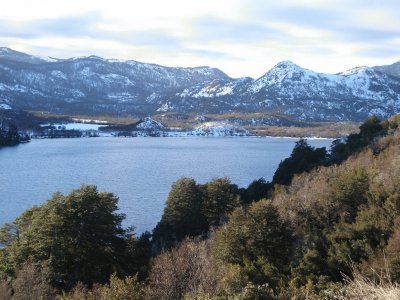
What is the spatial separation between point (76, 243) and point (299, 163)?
2342 cm

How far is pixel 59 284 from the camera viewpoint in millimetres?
17594

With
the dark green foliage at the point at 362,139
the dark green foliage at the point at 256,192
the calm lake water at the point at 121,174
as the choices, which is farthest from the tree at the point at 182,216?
the dark green foliage at the point at 362,139

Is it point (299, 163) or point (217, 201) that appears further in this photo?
point (299, 163)

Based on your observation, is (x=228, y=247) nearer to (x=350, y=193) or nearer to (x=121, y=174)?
(x=350, y=193)

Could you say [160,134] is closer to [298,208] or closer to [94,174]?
[94,174]

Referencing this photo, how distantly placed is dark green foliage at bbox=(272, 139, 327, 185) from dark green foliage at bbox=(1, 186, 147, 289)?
1864cm

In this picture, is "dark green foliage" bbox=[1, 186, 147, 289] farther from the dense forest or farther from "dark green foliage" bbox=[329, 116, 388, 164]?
"dark green foliage" bbox=[329, 116, 388, 164]

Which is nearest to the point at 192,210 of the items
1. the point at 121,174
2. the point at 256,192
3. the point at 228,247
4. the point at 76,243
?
the point at 256,192

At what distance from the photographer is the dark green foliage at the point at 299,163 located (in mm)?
36250

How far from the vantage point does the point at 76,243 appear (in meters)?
18.0

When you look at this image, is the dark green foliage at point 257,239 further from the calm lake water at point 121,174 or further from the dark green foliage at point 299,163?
the dark green foliage at point 299,163

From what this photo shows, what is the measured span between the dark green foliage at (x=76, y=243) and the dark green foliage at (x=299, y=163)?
18.6 meters

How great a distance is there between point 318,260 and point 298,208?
15.2ft

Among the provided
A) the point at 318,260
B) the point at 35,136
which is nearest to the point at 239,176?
the point at 318,260
